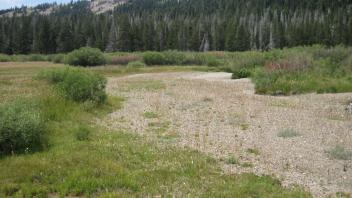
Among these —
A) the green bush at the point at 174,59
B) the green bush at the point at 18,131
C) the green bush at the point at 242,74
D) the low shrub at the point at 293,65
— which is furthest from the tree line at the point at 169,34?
the green bush at the point at 18,131

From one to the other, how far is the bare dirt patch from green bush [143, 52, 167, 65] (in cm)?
4280

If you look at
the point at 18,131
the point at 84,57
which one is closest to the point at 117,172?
the point at 18,131

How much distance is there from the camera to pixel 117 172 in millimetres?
11250

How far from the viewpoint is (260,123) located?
19.2 metres

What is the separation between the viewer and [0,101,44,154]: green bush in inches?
491

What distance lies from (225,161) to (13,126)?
5.50 meters

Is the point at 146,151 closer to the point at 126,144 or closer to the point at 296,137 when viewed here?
the point at 126,144

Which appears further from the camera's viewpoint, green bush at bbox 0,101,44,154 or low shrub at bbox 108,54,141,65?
low shrub at bbox 108,54,141,65

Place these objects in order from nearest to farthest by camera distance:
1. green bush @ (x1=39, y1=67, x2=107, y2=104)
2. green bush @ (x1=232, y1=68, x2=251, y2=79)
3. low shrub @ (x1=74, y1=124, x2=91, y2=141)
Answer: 1. low shrub @ (x1=74, y1=124, x2=91, y2=141)
2. green bush @ (x1=39, y1=67, x2=107, y2=104)
3. green bush @ (x1=232, y1=68, x2=251, y2=79)

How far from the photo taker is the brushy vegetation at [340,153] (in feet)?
43.4

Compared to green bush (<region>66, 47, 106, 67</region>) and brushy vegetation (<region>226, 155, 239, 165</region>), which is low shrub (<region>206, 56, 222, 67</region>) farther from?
brushy vegetation (<region>226, 155, 239, 165</region>)

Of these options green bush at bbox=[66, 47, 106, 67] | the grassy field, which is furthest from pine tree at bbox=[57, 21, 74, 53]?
the grassy field

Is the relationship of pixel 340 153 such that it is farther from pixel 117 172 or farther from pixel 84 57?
pixel 84 57

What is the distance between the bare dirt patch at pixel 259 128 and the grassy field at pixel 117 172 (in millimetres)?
872
